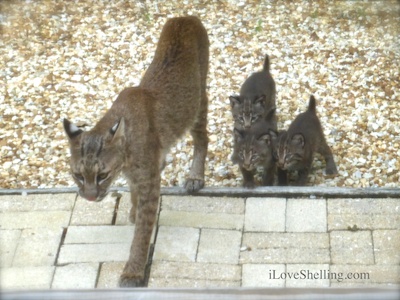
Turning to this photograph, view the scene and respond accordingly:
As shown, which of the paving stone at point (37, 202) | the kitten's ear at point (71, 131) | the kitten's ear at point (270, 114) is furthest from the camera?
the kitten's ear at point (270, 114)

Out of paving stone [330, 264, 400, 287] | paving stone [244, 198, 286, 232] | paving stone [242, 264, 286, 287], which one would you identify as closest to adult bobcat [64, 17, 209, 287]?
paving stone [244, 198, 286, 232]

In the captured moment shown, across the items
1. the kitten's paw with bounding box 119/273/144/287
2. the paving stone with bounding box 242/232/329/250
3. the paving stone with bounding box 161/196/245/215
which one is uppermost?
the kitten's paw with bounding box 119/273/144/287

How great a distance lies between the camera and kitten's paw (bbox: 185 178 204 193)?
653 cm

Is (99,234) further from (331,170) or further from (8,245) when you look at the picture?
(331,170)

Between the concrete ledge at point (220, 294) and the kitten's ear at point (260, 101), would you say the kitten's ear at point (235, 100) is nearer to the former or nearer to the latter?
the kitten's ear at point (260, 101)

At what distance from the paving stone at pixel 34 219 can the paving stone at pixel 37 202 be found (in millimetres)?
56

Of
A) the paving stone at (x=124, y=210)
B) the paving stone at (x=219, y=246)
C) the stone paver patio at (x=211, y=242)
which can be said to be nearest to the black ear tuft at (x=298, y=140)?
the stone paver patio at (x=211, y=242)

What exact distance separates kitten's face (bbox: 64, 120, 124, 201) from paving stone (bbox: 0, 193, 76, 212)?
101cm

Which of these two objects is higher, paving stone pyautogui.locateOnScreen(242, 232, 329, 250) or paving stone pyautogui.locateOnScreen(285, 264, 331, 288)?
paving stone pyautogui.locateOnScreen(285, 264, 331, 288)

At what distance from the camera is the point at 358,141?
23.6 ft

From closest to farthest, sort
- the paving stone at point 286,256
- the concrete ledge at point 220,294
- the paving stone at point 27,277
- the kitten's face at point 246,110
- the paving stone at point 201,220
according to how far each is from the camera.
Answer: the concrete ledge at point 220,294 < the paving stone at point 27,277 < the paving stone at point 286,256 < the paving stone at point 201,220 < the kitten's face at point 246,110

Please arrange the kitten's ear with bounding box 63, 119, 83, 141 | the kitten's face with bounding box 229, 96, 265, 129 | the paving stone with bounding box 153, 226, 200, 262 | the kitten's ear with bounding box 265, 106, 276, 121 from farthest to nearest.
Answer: the kitten's face with bounding box 229, 96, 265, 129 < the kitten's ear with bounding box 265, 106, 276, 121 < the paving stone with bounding box 153, 226, 200, 262 < the kitten's ear with bounding box 63, 119, 83, 141

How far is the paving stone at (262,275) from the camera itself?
5.51 meters

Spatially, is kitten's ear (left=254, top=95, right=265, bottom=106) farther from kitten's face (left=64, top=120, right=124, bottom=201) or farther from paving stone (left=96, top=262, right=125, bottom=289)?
paving stone (left=96, top=262, right=125, bottom=289)
